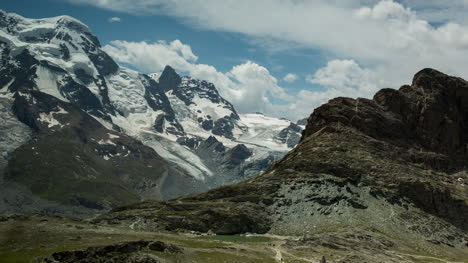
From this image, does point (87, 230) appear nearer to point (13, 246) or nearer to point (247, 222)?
point (13, 246)

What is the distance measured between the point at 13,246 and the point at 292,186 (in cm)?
11233

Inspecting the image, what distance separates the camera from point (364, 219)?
6885 inches

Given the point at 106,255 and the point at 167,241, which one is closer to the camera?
the point at 106,255

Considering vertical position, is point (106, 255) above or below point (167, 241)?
above

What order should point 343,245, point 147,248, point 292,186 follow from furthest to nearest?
point 292,186 < point 343,245 < point 147,248

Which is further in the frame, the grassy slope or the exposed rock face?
the grassy slope

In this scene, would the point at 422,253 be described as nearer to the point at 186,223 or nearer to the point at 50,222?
the point at 186,223

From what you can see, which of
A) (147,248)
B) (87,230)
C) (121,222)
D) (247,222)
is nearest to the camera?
(147,248)

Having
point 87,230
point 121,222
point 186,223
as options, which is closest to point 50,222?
point 87,230

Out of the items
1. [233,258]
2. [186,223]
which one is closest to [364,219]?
[186,223]

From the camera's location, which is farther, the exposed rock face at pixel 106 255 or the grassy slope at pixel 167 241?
the grassy slope at pixel 167 241

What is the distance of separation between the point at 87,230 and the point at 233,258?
44.2m

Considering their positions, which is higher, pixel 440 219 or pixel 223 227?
pixel 440 219

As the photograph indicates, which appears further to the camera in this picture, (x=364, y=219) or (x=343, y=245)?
(x=364, y=219)
